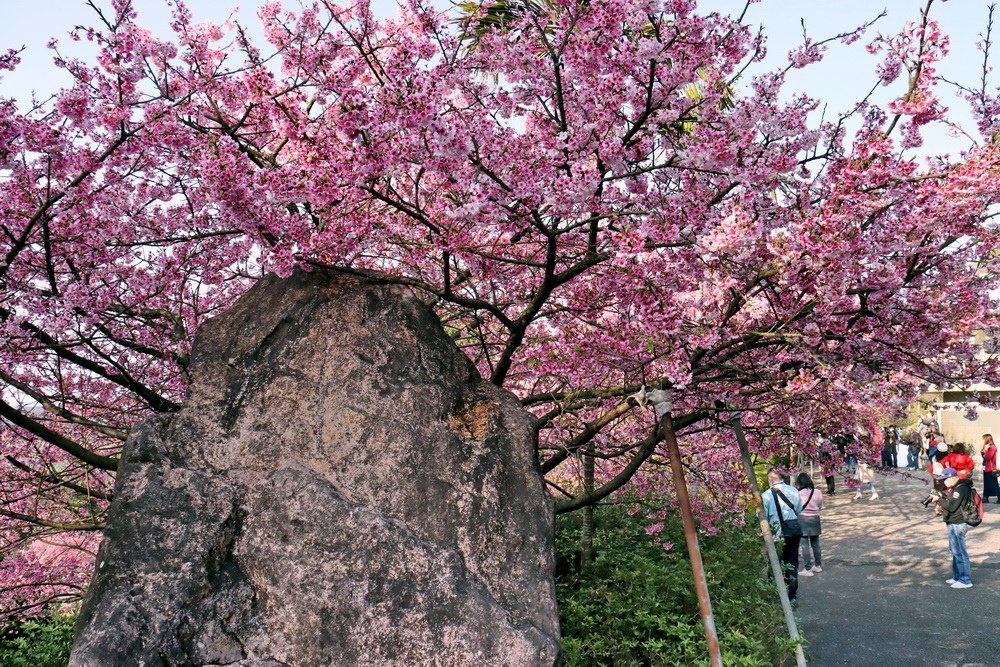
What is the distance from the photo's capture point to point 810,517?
10.7 meters

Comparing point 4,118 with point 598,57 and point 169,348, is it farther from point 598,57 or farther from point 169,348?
point 598,57

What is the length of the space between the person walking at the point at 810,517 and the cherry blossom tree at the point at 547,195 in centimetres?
461

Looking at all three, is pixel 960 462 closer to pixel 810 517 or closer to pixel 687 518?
pixel 810 517

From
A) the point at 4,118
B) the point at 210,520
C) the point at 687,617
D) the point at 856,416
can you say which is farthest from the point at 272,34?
the point at 856,416

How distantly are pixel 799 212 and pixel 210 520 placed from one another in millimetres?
3881

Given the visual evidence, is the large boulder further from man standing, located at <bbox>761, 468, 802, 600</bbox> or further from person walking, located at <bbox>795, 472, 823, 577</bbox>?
person walking, located at <bbox>795, 472, 823, 577</bbox>

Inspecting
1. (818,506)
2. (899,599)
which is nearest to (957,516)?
(899,599)

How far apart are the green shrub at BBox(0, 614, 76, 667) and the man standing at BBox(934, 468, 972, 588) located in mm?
9848

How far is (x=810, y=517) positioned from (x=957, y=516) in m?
1.77

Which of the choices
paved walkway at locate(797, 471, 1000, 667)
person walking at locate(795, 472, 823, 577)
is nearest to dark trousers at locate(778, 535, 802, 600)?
paved walkway at locate(797, 471, 1000, 667)

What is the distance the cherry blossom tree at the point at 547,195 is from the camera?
438cm

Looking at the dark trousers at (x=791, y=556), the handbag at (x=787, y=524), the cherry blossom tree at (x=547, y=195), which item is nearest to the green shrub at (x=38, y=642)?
the cherry blossom tree at (x=547, y=195)

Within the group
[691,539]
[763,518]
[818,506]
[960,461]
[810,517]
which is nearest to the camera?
[691,539]

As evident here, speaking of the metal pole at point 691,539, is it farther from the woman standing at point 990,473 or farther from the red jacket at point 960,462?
the woman standing at point 990,473
